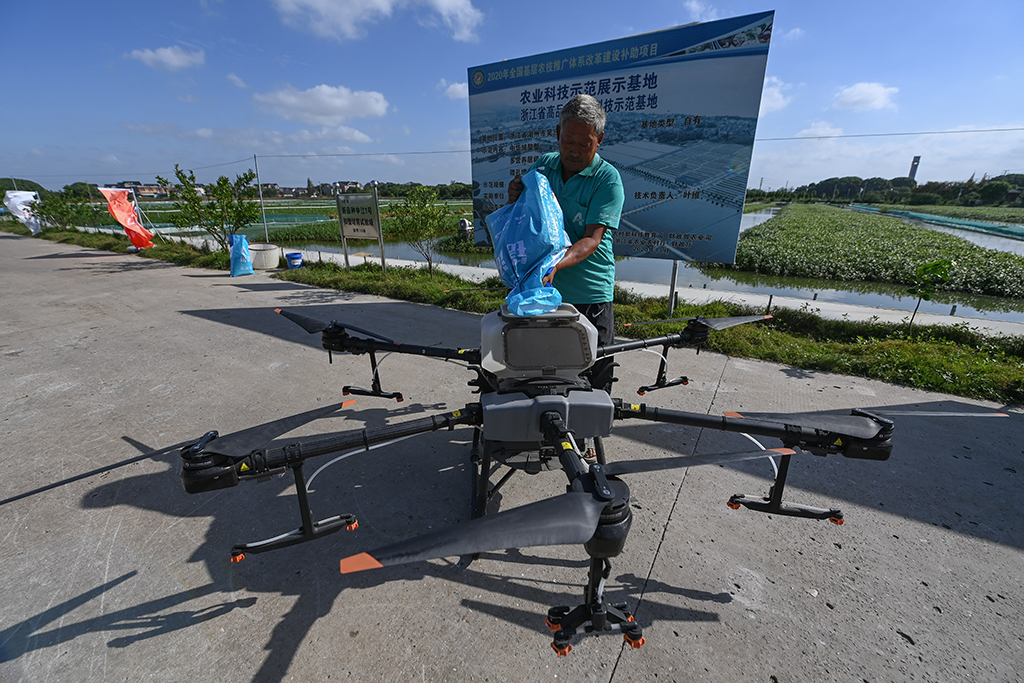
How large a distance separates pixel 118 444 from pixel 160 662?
8.04ft

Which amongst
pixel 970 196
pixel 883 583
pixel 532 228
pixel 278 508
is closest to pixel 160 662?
pixel 278 508

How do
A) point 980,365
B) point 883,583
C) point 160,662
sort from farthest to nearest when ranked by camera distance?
point 980,365 → point 883,583 → point 160,662

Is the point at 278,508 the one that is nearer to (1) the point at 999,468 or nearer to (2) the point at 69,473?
(2) the point at 69,473

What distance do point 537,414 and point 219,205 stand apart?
579 inches

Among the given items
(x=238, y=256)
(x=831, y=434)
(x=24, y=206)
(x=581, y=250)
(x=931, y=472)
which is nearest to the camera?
(x=831, y=434)

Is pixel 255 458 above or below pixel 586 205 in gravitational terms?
below

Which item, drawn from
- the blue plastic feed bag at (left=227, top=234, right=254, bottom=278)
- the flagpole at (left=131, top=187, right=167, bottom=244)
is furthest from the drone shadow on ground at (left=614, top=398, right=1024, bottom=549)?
the flagpole at (left=131, top=187, right=167, bottom=244)

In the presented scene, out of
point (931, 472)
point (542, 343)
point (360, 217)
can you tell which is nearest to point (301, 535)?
point (542, 343)

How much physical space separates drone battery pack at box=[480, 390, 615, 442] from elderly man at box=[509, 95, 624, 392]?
0.55 m

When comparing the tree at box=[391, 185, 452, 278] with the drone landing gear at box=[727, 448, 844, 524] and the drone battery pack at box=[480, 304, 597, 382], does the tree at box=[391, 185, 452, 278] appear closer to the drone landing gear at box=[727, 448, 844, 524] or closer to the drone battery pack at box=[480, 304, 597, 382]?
the drone battery pack at box=[480, 304, 597, 382]

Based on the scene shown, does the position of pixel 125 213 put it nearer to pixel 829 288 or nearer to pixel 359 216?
pixel 359 216

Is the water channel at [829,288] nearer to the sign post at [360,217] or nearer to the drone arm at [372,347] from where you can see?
the sign post at [360,217]

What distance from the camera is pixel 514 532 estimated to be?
1019mm

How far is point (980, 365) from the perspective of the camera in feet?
14.5
